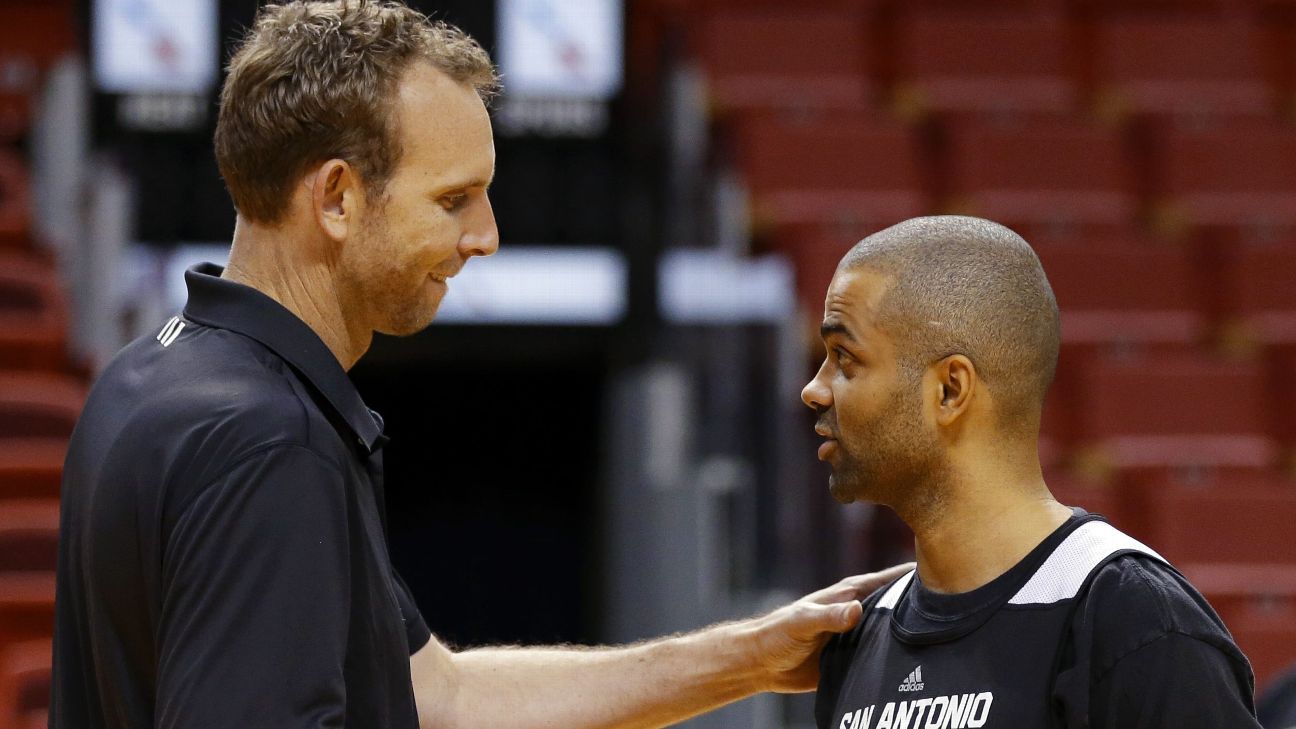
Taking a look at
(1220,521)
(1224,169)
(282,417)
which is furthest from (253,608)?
(1224,169)

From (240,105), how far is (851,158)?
369 cm

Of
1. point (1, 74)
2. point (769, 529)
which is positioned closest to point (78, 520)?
point (769, 529)

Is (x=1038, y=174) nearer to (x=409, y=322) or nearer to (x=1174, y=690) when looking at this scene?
(x=409, y=322)

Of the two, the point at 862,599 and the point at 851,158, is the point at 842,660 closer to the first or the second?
the point at 862,599

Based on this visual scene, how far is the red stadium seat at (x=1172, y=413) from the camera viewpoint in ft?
14.6

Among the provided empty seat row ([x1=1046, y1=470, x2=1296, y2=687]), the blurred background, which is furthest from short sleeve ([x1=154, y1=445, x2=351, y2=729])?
empty seat row ([x1=1046, y1=470, x2=1296, y2=687])

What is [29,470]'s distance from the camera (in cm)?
393

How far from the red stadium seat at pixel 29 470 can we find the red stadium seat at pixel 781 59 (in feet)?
7.70

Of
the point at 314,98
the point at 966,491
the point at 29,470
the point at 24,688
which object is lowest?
the point at 24,688

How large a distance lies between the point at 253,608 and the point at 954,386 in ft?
2.30

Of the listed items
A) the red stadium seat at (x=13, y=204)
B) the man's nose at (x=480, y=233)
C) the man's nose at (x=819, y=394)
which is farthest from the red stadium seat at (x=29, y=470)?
the man's nose at (x=819, y=394)

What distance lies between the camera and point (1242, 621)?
3.89m

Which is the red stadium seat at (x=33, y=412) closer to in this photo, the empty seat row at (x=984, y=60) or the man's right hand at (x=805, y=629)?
the empty seat row at (x=984, y=60)

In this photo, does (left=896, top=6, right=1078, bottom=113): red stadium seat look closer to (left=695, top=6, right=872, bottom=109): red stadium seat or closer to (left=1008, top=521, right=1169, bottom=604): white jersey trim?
(left=695, top=6, right=872, bottom=109): red stadium seat
